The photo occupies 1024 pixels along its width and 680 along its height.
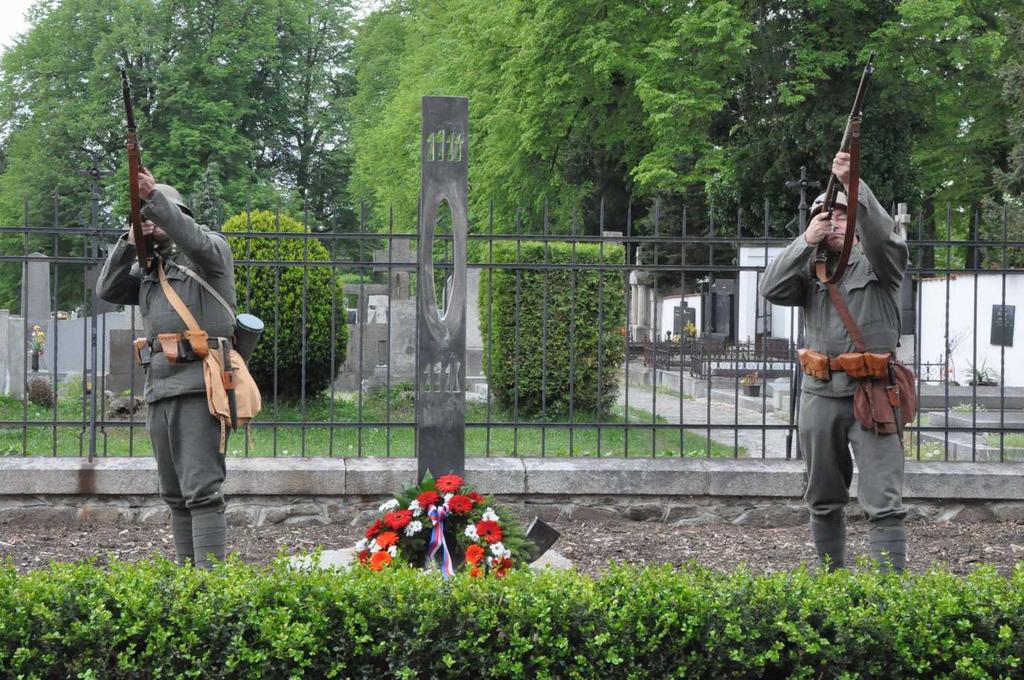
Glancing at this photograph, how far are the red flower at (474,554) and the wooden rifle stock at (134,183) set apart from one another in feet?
6.08

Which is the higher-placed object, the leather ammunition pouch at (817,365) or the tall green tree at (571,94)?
the tall green tree at (571,94)

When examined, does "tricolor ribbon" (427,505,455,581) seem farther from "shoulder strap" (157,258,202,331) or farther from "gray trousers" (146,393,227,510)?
"shoulder strap" (157,258,202,331)

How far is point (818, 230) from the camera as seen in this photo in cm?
462

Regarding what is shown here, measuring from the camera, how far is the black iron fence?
6949mm

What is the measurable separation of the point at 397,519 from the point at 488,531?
1.39 feet

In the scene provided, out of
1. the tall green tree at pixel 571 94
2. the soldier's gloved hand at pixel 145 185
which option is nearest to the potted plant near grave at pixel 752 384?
the tall green tree at pixel 571 94

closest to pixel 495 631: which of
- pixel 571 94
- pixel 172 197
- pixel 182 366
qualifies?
pixel 182 366

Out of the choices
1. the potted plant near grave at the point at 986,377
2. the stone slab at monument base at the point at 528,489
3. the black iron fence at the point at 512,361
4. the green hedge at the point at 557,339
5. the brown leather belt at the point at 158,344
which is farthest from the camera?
the potted plant near grave at the point at 986,377

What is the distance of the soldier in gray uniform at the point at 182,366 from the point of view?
459 cm

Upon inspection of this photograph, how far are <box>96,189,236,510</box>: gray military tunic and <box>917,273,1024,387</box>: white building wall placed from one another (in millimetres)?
11848

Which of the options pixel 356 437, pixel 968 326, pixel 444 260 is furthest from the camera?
pixel 968 326

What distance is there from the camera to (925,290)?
19.5m

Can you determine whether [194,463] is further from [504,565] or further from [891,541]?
[891,541]

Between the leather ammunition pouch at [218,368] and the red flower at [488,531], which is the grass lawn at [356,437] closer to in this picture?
the red flower at [488,531]
